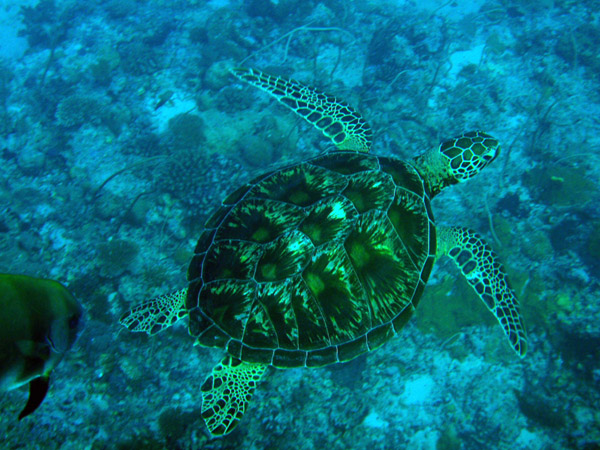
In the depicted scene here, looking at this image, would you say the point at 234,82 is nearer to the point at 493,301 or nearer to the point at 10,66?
the point at 493,301

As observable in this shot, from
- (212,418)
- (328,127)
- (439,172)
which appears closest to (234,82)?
(328,127)

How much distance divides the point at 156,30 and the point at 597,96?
8.61 meters

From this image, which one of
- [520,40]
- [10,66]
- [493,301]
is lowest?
[493,301]

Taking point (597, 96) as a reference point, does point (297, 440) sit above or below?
below

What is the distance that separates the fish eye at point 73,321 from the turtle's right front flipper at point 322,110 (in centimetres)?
304

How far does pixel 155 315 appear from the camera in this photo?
8.84 feet

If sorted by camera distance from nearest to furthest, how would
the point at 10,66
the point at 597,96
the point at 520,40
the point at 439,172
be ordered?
the point at 439,172 < the point at 597,96 < the point at 520,40 < the point at 10,66

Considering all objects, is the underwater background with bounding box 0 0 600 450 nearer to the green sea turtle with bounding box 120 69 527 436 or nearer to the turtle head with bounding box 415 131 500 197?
the green sea turtle with bounding box 120 69 527 436

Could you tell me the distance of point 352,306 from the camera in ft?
7.77

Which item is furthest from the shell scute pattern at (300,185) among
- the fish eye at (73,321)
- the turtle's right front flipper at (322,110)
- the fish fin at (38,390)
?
the fish fin at (38,390)

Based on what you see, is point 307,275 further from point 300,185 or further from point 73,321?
point 73,321

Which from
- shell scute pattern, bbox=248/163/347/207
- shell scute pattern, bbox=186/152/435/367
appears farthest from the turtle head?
shell scute pattern, bbox=248/163/347/207

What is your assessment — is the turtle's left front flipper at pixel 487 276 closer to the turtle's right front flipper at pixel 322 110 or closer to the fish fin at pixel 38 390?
the turtle's right front flipper at pixel 322 110

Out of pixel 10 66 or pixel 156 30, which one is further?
pixel 10 66
